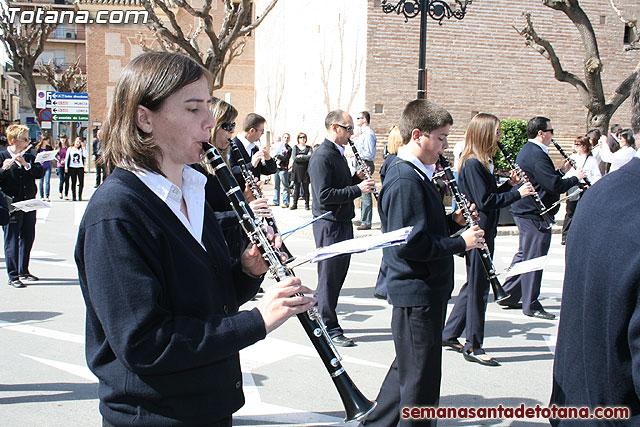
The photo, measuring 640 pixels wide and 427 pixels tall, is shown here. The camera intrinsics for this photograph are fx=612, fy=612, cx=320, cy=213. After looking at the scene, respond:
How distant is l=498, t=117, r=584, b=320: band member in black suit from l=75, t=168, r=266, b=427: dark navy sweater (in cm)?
541

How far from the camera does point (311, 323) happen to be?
2295mm

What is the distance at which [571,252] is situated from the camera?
6.06ft

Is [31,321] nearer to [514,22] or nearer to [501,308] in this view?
[501,308]

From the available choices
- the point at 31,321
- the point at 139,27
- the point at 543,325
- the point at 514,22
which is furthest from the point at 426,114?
the point at 139,27

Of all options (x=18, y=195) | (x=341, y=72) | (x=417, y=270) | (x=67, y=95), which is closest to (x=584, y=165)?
(x=341, y=72)

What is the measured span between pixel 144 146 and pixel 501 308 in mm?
6108

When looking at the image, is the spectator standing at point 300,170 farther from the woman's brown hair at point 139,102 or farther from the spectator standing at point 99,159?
the woman's brown hair at point 139,102

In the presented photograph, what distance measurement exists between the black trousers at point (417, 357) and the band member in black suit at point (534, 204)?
3624 mm

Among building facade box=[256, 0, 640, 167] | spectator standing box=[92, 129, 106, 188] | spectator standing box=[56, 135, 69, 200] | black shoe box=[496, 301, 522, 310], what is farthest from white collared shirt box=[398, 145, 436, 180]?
spectator standing box=[56, 135, 69, 200]

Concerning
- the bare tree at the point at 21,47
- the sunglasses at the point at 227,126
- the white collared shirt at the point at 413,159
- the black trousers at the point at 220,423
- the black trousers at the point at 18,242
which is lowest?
the black trousers at the point at 18,242

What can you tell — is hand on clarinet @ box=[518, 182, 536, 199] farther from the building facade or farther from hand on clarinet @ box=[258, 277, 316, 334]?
the building facade

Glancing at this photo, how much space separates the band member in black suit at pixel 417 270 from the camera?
3.31 meters

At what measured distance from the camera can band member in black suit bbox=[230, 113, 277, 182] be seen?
6.77 meters

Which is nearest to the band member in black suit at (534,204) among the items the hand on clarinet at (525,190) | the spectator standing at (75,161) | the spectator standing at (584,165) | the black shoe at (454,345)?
the hand on clarinet at (525,190)
